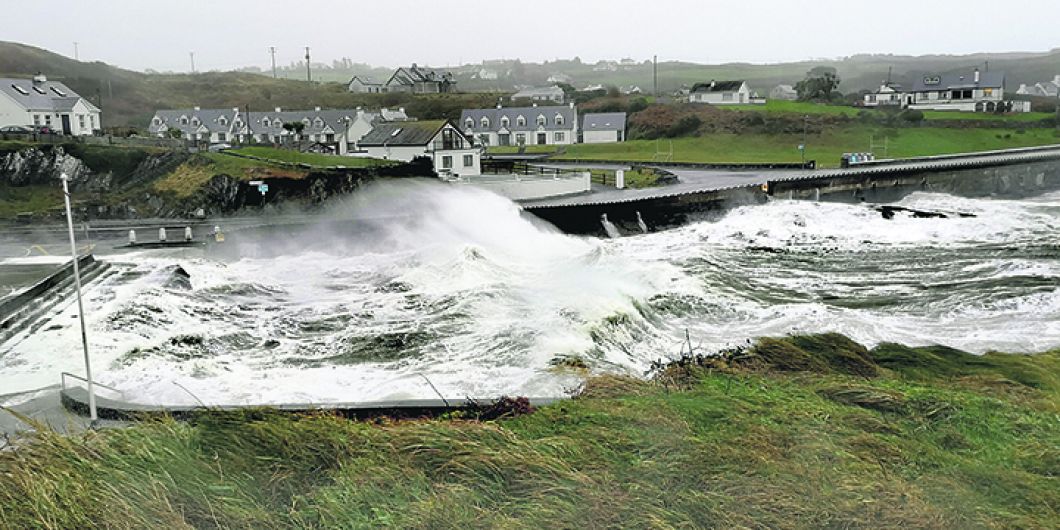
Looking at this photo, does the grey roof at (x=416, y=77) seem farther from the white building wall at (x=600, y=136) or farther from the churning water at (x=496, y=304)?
the churning water at (x=496, y=304)

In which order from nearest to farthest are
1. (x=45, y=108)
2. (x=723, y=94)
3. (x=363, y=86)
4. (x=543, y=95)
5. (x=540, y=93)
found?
(x=45, y=108) → (x=723, y=94) → (x=543, y=95) → (x=540, y=93) → (x=363, y=86)

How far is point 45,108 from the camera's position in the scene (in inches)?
1905

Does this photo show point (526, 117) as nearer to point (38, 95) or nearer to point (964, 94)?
point (38, 95)

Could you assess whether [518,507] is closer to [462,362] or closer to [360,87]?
[462,362]

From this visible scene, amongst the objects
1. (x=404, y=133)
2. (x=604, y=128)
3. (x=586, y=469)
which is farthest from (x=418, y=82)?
(x=586, y=469)

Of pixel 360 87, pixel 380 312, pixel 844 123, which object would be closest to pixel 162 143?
pixel 380 312

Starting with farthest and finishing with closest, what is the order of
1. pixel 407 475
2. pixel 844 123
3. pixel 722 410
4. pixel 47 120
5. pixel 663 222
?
1. pixel 844 123
2. pixel 47 120
3. pixel 663 222
4. pixel 722 410
5. pixel 407 475

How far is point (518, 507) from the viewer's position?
Answer: 600 centimetres

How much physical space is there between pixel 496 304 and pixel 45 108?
44.9m

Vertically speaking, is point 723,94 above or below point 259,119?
above

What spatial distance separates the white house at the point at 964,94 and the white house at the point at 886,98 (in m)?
1.42

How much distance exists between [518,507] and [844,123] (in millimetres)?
70852

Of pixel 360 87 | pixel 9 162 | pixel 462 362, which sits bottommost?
pixel 462 362

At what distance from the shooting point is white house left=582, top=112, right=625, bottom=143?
70625mm
